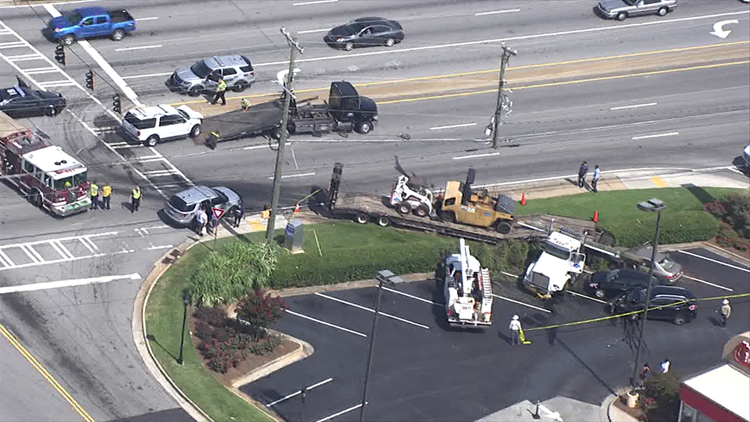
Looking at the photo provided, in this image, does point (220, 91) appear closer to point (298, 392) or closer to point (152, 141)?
point (152, 141)

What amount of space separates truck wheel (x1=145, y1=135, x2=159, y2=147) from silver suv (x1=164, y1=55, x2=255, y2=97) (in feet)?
20.1

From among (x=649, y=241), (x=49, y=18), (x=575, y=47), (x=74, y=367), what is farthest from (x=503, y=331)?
(x=49, y=18)

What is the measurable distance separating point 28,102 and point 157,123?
24.9 ft

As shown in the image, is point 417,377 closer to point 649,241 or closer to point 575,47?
point 649,241

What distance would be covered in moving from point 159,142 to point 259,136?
578cm

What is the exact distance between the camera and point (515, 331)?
54375 millimetres

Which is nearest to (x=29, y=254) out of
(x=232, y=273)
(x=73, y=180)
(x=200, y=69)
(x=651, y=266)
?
(x=73, y=180)

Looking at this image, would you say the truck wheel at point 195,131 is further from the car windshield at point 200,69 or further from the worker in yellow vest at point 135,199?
the worker in yellow vest at point 135,199

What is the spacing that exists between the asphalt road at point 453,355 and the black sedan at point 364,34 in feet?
79.3

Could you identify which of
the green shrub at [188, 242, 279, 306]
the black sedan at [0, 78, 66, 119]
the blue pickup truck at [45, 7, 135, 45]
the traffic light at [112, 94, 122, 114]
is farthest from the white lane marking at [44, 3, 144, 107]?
the green shrub at [188, 242, 279, 306]

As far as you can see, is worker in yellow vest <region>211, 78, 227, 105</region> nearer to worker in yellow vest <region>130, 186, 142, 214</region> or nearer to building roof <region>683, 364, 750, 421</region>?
worker in yellow vest <region>130, 186, 142, 214</region>

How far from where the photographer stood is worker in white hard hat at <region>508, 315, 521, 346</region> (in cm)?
5409

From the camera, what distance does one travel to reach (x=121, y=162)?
63500mm

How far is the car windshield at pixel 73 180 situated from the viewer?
57.2 m
